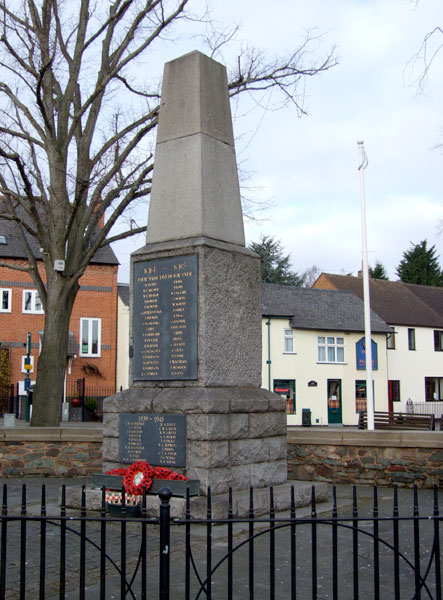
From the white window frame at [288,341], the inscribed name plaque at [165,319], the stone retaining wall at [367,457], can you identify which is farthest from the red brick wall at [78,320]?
the inscribed name plaque at [165,319]

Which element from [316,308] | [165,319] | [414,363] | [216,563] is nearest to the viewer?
[216,563]

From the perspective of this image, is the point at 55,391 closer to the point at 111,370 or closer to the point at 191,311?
the point at 191,311

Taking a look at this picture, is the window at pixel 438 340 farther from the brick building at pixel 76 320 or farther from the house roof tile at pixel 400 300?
the brick building at pixel 76 320

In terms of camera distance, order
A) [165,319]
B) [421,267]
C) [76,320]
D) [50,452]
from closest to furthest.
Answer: [165,319] < [50,452] < [76,320] < [421,267]

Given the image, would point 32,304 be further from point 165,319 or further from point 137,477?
point 137,477

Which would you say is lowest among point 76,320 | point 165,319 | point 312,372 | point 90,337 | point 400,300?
point 312,372

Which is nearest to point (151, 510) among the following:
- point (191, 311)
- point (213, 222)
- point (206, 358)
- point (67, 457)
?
point (206, 358)

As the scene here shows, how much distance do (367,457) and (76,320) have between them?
25.0 meters

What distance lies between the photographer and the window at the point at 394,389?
39.8 meters

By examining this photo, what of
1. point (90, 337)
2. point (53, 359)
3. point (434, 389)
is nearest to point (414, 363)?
point (434, 389)

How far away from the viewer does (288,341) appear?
117 ft

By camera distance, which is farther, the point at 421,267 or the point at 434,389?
the point at 421,267

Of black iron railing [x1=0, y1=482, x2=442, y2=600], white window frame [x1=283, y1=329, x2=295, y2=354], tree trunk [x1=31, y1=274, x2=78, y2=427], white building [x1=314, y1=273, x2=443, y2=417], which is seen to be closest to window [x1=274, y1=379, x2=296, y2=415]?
white window frame [x1=283, y1=329, x2=295, y2=354]

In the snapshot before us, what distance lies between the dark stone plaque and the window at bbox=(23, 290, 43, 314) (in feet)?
85.5
